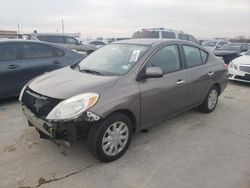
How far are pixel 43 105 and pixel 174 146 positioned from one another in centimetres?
197

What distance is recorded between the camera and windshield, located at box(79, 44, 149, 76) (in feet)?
12.4

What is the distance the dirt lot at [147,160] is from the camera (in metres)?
3.01

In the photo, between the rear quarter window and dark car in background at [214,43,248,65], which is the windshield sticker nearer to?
the rear quarter window

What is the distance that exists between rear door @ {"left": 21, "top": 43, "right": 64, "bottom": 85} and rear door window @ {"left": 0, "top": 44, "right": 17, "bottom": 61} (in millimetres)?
198

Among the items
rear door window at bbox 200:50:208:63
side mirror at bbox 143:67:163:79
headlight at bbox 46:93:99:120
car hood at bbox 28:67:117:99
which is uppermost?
rear door window at bbox 200:50:208:63

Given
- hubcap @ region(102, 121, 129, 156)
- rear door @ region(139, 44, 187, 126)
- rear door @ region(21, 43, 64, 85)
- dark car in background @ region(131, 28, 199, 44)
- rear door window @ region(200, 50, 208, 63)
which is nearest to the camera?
hubcap @ region(102, 121, 129, 156)

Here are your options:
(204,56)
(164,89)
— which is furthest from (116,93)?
(204,56)

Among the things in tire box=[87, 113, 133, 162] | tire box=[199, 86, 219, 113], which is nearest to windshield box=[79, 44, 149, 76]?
tire box=[87, 113, 133, 162]

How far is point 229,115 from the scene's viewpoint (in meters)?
5.41

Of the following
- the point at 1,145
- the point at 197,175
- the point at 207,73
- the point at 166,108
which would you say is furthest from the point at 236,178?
the point at 1,145

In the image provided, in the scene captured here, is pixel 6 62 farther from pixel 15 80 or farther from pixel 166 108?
pixel 166 108

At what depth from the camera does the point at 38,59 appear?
20.2 feet

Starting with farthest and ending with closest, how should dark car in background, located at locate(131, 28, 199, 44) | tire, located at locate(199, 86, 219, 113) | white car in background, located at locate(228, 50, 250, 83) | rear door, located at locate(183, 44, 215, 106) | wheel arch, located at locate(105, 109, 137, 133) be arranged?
dark car in background, located at locate(131, 28, 199, 44), white car in background, located at locate(228, 50, 250, 83), tire, located at locate(199, 86, 219, 113), rear door, located at locate(183, 44, 215, 106), wheel arch, located at locate(105, 109, 137, 133)

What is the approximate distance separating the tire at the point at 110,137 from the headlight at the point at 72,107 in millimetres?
265
